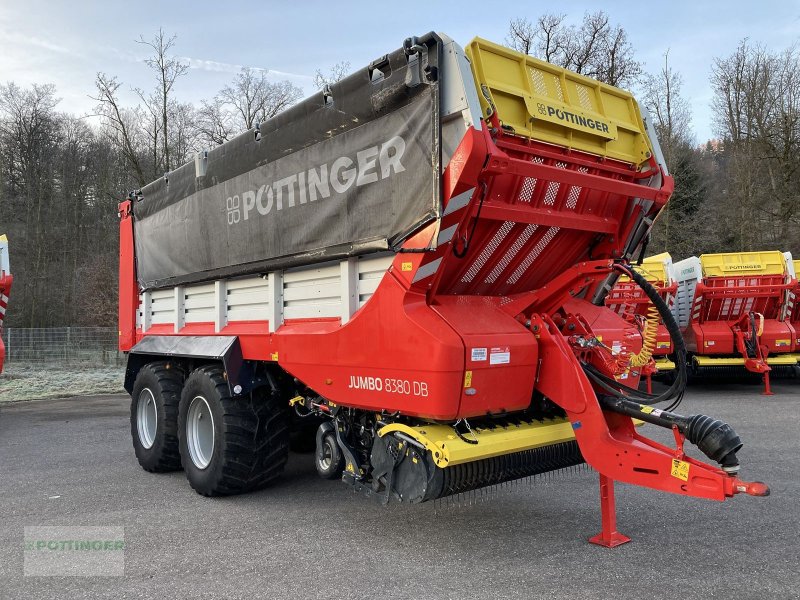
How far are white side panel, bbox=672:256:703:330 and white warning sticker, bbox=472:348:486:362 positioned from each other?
10161 mm

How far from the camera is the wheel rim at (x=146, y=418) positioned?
6.32 m

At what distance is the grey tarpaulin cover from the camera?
3598 mm

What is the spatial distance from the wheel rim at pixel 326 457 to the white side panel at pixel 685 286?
1011cm

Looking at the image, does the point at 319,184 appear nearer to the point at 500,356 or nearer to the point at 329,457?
the point at 500,356

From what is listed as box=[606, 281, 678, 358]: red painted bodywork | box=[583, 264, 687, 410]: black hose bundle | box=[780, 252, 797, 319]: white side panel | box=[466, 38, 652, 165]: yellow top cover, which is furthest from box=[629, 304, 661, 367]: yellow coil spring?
box=[780, 252, 797, 319]: white side panel

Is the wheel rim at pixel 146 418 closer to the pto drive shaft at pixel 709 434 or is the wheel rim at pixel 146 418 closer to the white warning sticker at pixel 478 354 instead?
the white warning sticker at pixel 478 354

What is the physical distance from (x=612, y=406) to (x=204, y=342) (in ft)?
11.5

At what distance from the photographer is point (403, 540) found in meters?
4.12

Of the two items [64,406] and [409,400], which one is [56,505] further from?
[64,406]

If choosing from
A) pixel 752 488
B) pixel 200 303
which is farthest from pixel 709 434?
pixel 200 303

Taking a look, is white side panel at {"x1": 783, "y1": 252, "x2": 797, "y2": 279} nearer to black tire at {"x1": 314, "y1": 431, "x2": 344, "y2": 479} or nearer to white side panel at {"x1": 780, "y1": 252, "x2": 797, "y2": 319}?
white side panel at {"x1": 780, "y1": 252, "x2": 797, "y2": 319}

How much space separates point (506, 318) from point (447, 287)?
43 centimetres

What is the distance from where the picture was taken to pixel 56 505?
5.08m

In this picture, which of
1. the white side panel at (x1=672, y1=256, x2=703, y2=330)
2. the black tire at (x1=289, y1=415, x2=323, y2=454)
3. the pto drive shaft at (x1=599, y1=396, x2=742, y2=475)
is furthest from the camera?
the white side panel at (x1=672, y1=256, x2=703, y2=330)
